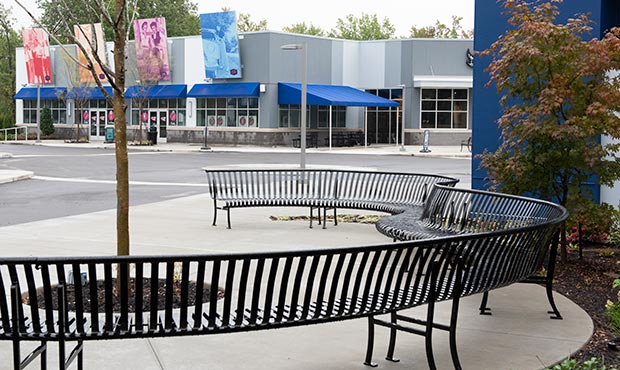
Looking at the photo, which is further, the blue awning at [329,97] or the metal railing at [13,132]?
the metal railing at [13,132]

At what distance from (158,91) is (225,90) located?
6109 millimetres

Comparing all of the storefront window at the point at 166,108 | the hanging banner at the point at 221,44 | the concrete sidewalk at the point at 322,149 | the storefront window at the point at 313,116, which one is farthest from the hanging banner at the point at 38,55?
the storefront window at the point at 313,116

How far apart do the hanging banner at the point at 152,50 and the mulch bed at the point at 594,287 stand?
145 ft

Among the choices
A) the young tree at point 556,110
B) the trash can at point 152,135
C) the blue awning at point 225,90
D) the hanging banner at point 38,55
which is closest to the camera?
the young tree at point 556,110

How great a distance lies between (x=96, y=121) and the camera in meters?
58.7

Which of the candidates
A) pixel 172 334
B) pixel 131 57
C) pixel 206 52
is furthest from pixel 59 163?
pixel 172 334

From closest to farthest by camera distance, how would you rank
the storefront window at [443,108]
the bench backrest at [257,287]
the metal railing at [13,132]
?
1. the bench backrest at [257,287]
2. the storefront window at [443,108]
3. the metal railing at [13,132]

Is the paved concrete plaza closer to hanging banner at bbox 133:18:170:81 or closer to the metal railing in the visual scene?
hanging banner at bbox 133:18:170:81

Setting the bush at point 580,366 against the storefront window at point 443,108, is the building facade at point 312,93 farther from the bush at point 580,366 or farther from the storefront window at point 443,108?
the bush at point 580,366

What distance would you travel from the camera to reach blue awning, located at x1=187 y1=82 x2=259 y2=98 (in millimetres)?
48188

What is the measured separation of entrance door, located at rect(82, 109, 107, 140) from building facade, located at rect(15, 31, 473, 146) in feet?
6.68

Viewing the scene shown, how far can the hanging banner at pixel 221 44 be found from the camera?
48.7 metres

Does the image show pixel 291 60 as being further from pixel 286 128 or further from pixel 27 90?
pixel 27 90

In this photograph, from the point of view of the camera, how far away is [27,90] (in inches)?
2434
